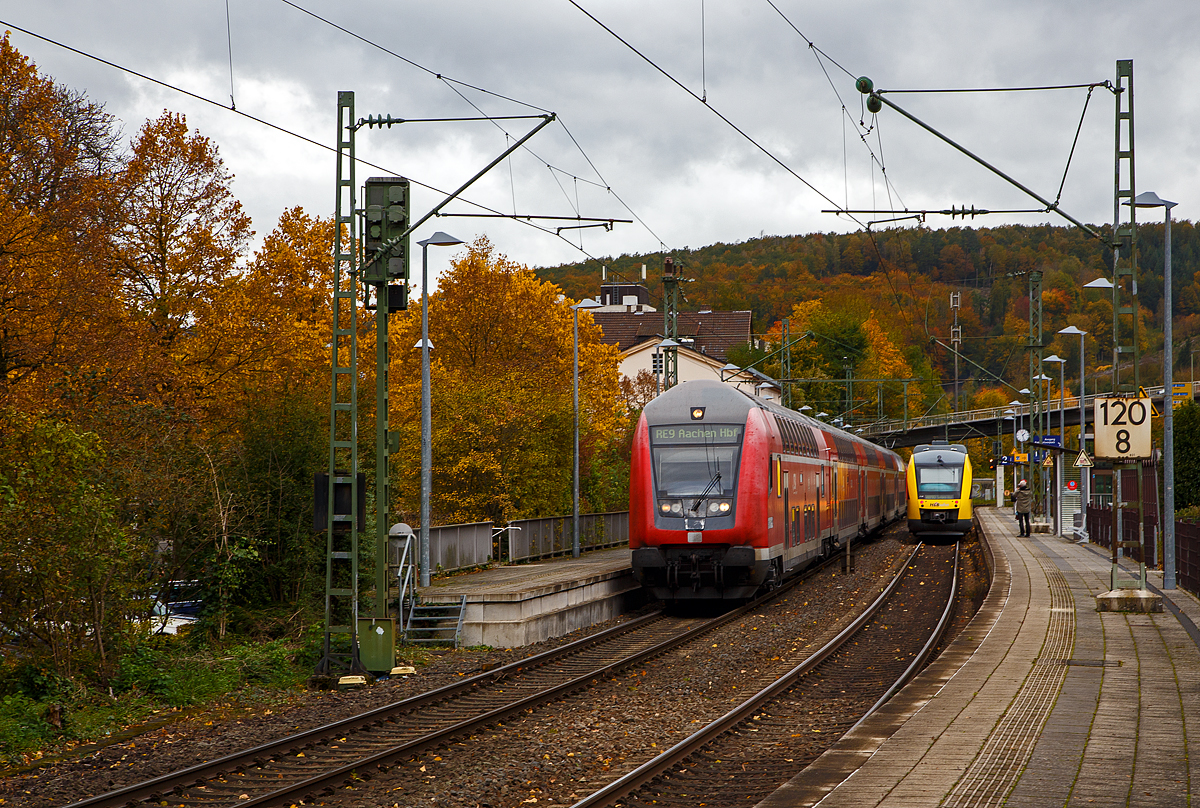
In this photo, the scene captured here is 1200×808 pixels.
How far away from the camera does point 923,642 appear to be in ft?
56.4

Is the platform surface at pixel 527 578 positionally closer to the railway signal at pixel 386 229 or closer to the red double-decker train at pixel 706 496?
the red double-decker train at pixel 706 496

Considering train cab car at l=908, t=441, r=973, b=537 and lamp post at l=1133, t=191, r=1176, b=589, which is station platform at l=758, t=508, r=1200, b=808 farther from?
train cab car at l=908, t=441, r=973, b=537

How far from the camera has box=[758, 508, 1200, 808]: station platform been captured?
7477 millimetres

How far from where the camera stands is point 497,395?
3291 cm

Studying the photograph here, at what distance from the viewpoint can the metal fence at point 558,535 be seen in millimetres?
27406

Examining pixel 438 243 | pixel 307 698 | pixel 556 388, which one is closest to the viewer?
pixel 307 698

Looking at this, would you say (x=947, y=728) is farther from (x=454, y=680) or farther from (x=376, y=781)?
(x=454, y=680)

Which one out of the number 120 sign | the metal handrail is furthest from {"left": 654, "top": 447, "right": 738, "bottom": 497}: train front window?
the metal handrail

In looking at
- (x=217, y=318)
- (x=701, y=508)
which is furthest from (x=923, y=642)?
(x=217, y=318)

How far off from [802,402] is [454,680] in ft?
212

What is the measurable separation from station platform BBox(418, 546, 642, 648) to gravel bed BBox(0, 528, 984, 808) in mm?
558

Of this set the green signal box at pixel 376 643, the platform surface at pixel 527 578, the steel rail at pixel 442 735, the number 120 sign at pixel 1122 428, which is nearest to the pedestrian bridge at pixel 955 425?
the platform surface at pixel 527 578

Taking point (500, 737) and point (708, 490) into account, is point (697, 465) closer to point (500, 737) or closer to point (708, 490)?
point (708, 490)

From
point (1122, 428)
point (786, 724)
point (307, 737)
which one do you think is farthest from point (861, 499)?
point (307, 737)
